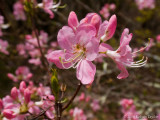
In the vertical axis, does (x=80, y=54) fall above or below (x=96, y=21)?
below

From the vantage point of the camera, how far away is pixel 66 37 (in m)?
0.93

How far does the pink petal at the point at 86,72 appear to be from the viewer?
2.84ft

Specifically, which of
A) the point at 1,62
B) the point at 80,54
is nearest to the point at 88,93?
the point at 1,62

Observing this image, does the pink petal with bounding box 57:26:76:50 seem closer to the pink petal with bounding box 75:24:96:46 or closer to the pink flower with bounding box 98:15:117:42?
the pink petal with bounding box 75:24:96:46

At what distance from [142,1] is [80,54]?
12.7 ft

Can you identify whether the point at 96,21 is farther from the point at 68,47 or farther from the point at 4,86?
the point at 4,86

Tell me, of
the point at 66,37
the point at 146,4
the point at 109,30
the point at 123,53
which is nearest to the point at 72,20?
the point at 66,37

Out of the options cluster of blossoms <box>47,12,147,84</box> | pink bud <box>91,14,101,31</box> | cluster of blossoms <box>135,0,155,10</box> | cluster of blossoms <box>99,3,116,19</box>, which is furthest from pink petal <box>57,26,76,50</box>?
cluster of blossoms <box>135,0,155,10</box>

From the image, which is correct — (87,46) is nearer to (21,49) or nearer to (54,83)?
(54,83)

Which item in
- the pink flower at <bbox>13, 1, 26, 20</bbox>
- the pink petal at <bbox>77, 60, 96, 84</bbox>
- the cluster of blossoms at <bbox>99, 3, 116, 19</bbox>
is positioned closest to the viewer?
the pink petal at <bbox>77, 60, 96, 84</bbox>

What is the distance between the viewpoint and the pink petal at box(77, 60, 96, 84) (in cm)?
87

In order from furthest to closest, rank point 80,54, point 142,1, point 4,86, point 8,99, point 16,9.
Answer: point 142,1 → point 16,9 → point 4,86 → point 8,99 → point 80,54

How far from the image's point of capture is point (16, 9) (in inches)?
135

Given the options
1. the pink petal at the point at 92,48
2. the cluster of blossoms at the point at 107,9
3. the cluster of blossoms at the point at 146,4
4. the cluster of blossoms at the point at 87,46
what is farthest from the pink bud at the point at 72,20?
the cluster of blossoms at the point at 146,4
